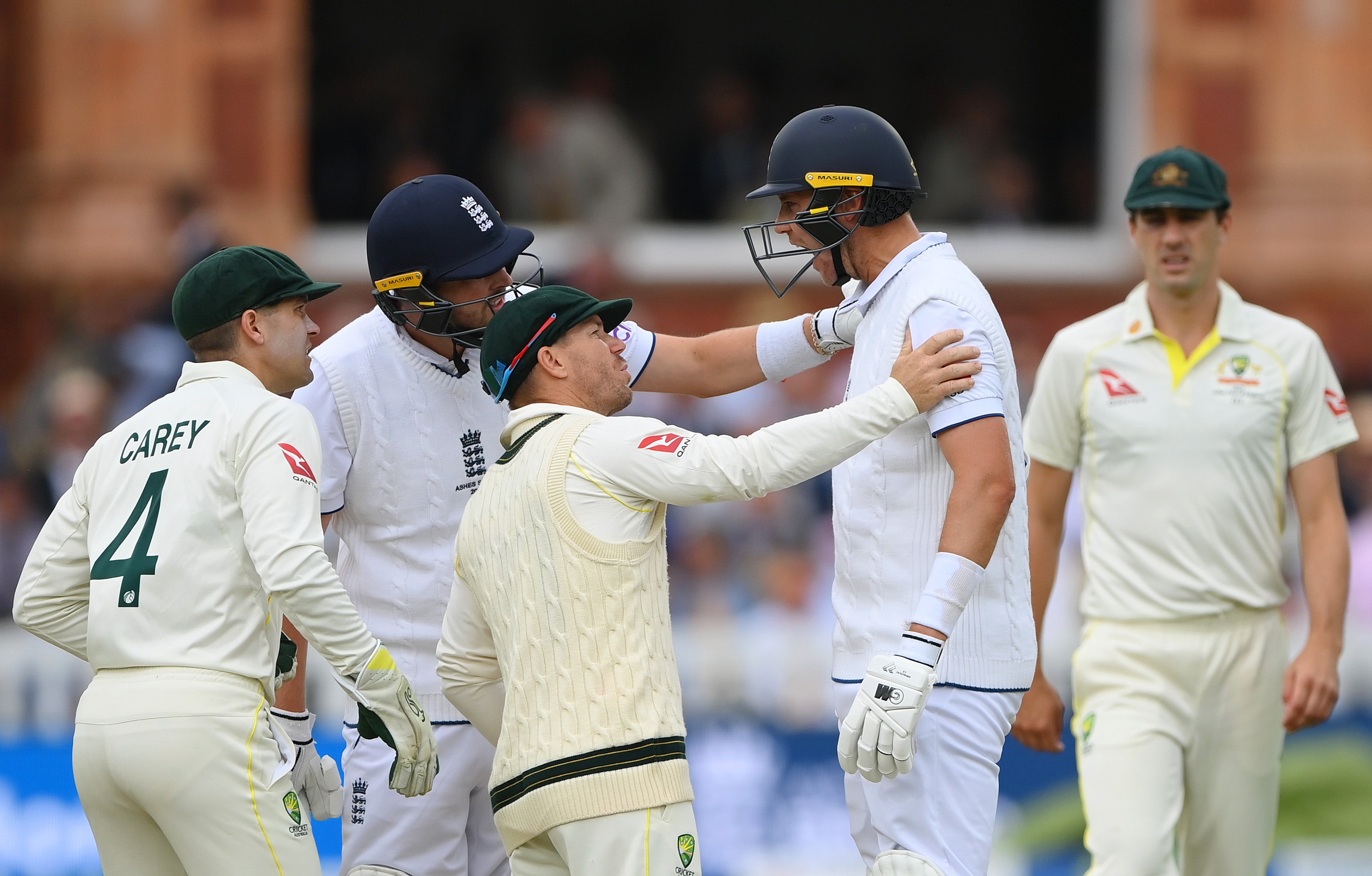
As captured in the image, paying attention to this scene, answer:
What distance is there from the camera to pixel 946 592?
13.1 ft

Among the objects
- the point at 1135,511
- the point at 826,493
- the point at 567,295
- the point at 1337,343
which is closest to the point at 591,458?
the point at 567,295

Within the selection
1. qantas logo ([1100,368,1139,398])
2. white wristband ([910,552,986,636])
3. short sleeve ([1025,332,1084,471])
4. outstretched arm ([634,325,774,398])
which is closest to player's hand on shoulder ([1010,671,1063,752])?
short sleeve ([1025,332,1084,471])

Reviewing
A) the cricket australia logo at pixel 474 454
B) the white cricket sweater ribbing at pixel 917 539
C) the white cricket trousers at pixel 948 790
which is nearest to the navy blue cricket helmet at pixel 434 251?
the cricket australia logo at pixel 474 454

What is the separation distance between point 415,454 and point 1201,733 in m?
2.45

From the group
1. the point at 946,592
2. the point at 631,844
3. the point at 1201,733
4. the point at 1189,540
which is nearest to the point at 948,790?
the point at 946,592

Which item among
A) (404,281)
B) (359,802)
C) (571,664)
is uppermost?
(404,281)

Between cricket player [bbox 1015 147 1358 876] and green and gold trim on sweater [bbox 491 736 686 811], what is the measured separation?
5.70 ft

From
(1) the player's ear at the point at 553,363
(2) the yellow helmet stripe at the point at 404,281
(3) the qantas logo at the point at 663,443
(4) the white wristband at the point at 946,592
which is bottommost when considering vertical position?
(4) the white wristband at the point at 946,592

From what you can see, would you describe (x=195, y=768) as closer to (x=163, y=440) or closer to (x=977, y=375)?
(x=163, y=440)

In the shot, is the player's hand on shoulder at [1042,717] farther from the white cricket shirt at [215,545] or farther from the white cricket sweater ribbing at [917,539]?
the white cricket shirt at [215,545]

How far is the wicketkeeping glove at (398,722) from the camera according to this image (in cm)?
416

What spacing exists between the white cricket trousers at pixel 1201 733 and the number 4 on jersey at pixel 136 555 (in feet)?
9.08

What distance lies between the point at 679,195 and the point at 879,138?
8.63 metres

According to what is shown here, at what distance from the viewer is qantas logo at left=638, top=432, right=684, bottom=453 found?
3.96m
